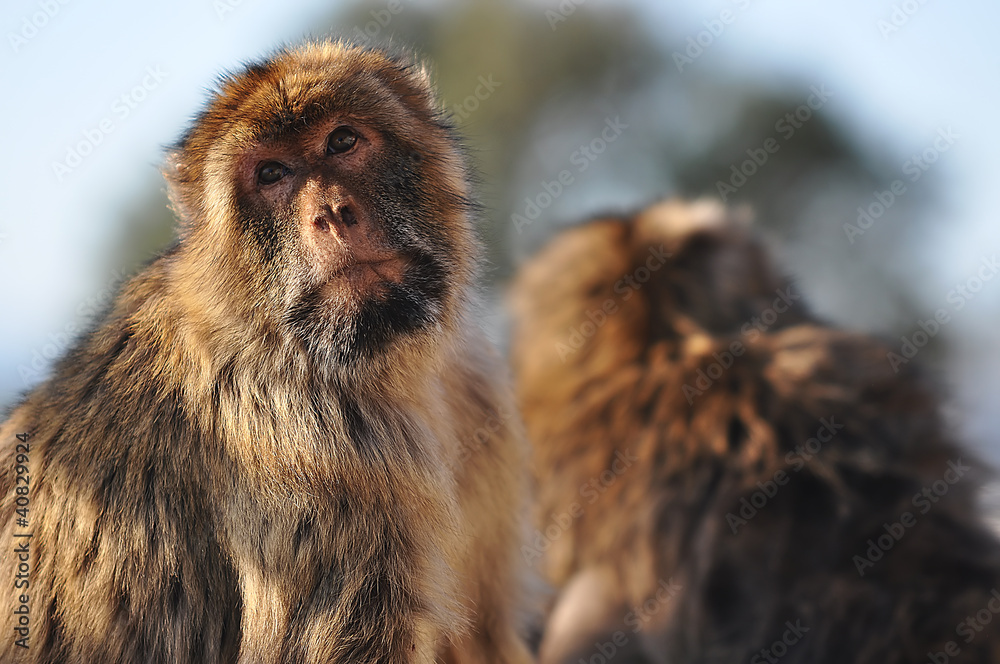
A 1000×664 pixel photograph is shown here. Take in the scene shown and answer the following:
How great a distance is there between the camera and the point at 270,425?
2.41 metres

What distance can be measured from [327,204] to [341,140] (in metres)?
0.25

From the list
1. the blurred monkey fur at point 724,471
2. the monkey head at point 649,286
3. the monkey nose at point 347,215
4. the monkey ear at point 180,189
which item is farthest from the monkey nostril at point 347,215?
the monkey head at point 649,286

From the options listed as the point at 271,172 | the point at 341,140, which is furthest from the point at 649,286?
the point at 271,172

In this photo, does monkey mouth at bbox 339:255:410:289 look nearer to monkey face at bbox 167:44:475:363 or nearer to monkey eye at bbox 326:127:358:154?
monkey face at bbox 167:44:475:363

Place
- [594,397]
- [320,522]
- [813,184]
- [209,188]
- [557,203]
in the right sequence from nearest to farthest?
1. [320,522]
2. [209,188]
3. [594,397]
4. [557,203]
5. [813,184]

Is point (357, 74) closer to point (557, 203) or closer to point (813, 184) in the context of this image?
point (557, 203)

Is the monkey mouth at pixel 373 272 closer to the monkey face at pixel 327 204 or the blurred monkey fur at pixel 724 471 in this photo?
the monkey face at pixel 327 204

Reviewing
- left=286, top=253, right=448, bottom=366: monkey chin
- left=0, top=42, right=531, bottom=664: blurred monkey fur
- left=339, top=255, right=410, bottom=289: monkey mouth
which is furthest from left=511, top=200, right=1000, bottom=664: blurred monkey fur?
left=339, top=255, right=410, bottom=289: monkey mouth

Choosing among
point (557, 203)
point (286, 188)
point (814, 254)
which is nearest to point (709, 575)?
point (286, 188)

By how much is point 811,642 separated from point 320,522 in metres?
1.88

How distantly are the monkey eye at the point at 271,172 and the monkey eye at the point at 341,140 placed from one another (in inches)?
4.9

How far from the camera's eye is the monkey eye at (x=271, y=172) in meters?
2.44

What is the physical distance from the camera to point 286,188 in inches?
95.2

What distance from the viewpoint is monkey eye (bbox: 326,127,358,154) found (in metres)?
2.47
